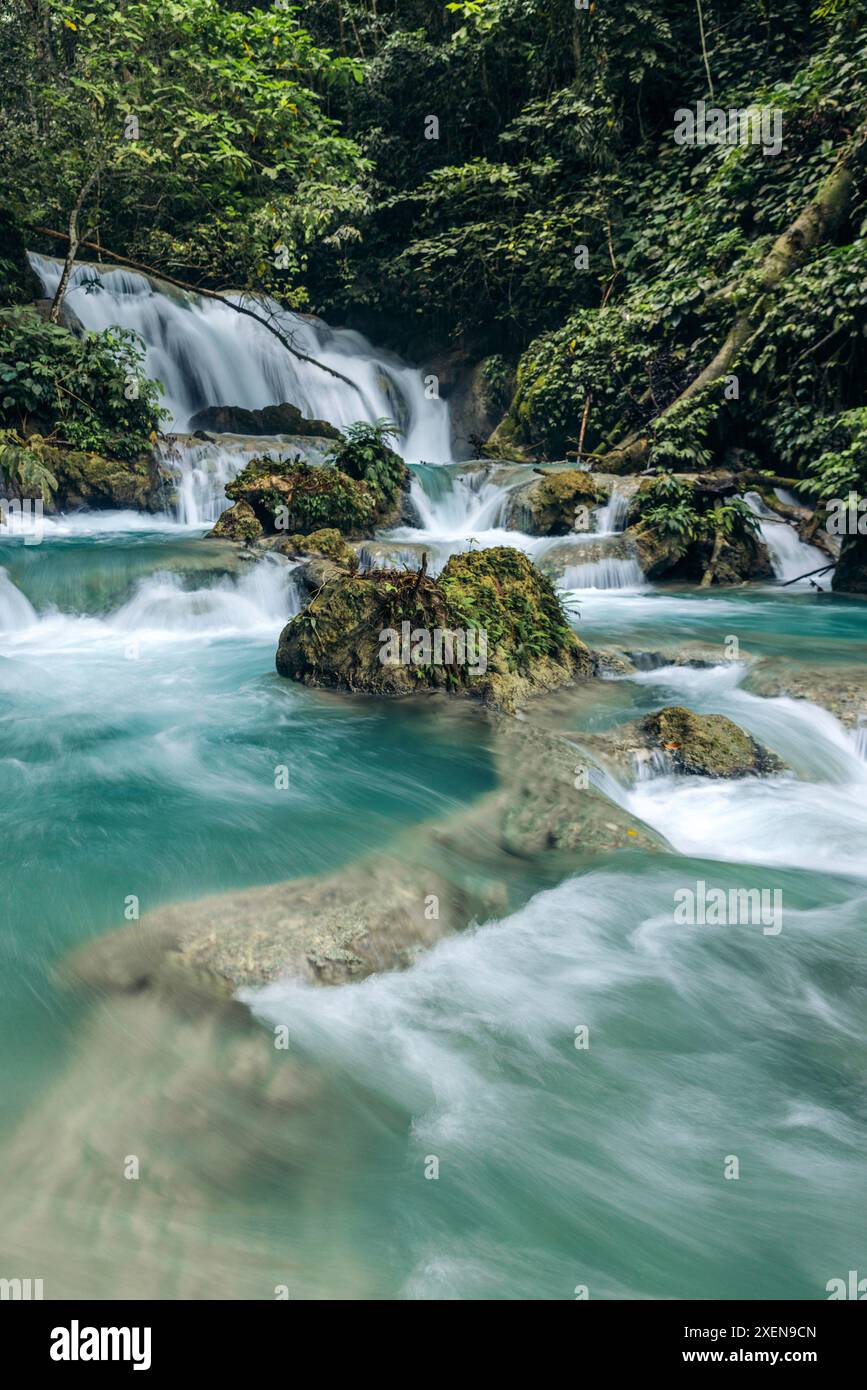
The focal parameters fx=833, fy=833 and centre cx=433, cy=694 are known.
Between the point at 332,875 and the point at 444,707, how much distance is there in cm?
248

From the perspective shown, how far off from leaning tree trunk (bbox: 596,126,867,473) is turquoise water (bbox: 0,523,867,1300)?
30.2 ft

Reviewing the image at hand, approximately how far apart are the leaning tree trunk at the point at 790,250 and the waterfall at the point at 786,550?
8.66 ft

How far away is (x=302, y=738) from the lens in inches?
235

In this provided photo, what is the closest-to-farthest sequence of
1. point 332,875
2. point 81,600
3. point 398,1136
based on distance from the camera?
point 398,1136 < point 332,875 < point 81,600

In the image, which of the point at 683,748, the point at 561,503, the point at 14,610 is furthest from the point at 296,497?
the point at 683,748

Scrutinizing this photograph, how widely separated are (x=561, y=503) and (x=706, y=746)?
754cm

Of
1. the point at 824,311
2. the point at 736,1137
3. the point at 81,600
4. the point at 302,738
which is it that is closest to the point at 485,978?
the point at 736,1137

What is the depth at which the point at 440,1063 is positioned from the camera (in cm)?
300

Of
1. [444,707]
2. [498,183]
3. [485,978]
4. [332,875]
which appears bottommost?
[485,978]

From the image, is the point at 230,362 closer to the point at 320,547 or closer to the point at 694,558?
the point at 320,547

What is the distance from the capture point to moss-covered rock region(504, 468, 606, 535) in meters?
12.2

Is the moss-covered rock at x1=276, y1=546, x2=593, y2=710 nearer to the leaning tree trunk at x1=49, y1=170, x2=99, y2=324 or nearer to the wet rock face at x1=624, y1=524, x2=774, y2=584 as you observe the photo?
the wet rock face at x1=624, y1=524, x2=774, y2=584
